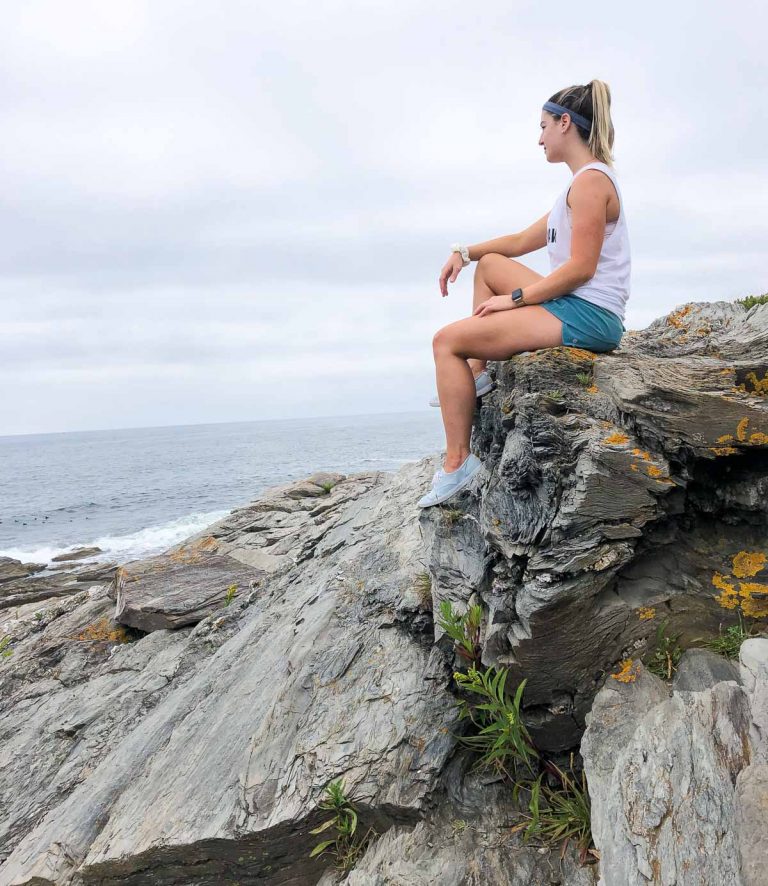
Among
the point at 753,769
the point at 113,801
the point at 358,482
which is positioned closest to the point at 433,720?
the point at 753,769

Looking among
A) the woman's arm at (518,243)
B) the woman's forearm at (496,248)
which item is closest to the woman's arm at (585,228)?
the woman's arm at (518,243)

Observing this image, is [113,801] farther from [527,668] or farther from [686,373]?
[686,373]

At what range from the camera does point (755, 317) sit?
6.22 metres

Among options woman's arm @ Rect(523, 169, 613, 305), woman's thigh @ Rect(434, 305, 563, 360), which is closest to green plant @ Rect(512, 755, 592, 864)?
woman's thigh @ Rect(434, 305, 563, 360)

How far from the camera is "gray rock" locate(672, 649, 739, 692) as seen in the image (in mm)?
4367

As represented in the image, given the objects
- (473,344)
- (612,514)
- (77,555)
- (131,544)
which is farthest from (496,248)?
(131,544)

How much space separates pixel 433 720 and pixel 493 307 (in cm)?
369

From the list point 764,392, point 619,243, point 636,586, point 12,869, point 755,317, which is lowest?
A: point 12,869

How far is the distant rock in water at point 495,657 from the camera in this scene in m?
4.43

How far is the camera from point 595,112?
501cm

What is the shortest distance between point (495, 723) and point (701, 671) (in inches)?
63.7

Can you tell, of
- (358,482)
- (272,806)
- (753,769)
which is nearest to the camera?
(753,769)

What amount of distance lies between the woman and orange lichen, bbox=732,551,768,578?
2.06 metres

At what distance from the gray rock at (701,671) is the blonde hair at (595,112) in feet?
13.4
